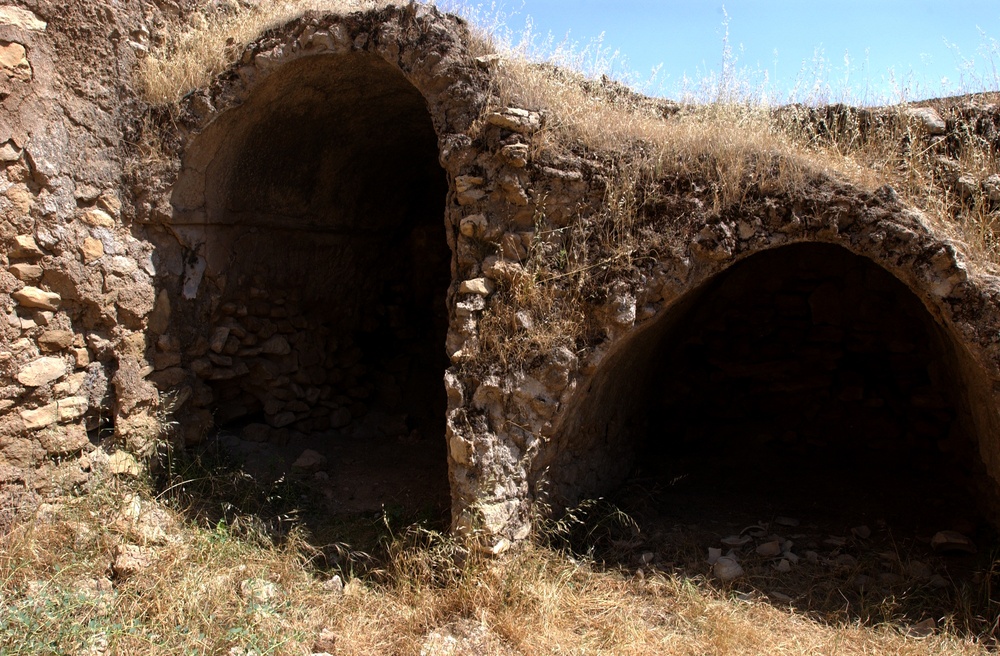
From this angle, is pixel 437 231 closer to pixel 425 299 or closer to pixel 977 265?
pixel 425 299

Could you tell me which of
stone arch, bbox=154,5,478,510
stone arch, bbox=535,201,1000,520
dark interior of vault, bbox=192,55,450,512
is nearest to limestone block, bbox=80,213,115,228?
stone arch, bbox=154,5,478,510

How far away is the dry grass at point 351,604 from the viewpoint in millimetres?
3404

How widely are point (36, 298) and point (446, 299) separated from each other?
2291 mm

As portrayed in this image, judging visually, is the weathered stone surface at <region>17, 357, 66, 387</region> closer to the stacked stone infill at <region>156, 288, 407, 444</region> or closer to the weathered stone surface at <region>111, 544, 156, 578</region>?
the stacked stone infill at <region>156, 288, 407, 444</region>

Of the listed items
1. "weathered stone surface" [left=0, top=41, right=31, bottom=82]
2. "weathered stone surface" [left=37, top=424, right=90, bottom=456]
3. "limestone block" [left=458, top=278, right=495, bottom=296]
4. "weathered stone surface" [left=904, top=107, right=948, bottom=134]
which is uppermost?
"weathered stone surface" [left=904, top=107, right=948, bottom=134]

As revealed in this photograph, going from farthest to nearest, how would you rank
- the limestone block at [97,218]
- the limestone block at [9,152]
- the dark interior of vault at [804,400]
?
the dark interior of vault at [804,400]
the limestone block at [97,218]
the limestone block at [9,152]

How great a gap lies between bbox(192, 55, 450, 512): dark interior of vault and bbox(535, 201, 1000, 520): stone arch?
3.47ft

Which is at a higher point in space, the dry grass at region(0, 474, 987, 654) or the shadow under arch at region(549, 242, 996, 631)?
the shadow under arch at region(549, 242, 996, 631)

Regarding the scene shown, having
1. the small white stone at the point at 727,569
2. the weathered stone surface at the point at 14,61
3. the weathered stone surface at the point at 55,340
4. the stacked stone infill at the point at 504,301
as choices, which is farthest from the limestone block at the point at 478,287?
the weathered stone surface at the point at 14,61

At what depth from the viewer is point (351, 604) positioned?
152 inches

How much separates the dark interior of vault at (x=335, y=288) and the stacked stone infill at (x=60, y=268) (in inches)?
24.5

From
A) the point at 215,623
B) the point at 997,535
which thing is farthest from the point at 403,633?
the point at 997,535

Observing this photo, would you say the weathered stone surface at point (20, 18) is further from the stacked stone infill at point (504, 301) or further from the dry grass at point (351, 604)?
the dry grass at point (351, 604)

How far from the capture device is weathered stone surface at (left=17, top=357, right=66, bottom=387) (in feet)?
13.3
